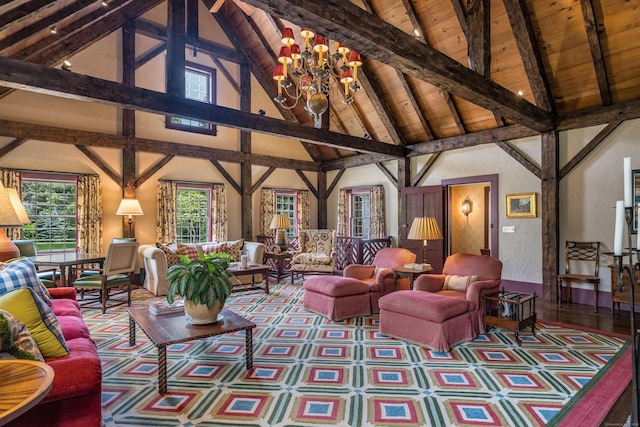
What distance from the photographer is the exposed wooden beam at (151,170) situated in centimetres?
705

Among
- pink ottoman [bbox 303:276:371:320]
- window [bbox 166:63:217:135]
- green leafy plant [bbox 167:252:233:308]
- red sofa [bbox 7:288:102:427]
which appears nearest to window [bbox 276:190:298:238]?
window [bbox 166:63:217:135]

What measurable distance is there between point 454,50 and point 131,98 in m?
4.85

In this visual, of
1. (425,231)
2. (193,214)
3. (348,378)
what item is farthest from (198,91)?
(348,378)

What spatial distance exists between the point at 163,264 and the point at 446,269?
444 cm

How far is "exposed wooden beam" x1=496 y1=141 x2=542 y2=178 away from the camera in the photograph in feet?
19.7

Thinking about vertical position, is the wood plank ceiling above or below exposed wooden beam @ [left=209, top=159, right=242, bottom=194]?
above

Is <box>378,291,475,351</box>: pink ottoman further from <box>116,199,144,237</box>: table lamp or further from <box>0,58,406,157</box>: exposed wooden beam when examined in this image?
<box>116,199,144,237</box>: table lamp

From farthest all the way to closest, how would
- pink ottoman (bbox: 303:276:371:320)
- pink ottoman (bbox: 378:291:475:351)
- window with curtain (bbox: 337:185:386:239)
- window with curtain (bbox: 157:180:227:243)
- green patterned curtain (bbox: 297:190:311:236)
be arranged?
green patterned curtain (bbox: 297:190:311:236) < window with curtain (bbox: 337:185:386:239) < window with curtain (bbox: 157:180:227:243) < pink ottoman (bbox: 303:276:371:320) < pink ottoman (bbox: 378:291:475:351)

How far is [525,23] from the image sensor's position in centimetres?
477

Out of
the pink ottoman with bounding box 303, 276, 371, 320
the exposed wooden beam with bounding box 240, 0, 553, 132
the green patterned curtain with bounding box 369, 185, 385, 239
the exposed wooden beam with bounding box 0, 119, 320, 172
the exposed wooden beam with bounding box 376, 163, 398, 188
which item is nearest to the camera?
the exposed wooden beam with bounding box 240, 0, 553, 132

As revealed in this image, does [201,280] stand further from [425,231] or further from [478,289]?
[478,289]

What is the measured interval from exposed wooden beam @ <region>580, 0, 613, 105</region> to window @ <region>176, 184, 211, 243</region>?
708 centimetres

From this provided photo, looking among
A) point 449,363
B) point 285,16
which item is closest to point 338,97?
point 285,16

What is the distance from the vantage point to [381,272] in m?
4.84
